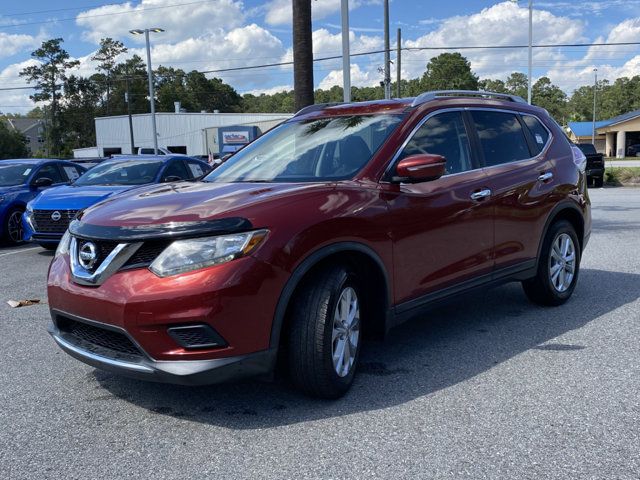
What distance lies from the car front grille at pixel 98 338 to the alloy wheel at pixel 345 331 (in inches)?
43.5

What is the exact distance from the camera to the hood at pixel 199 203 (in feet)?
10.7

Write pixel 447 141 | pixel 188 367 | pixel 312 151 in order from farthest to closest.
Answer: pixel 447 141, pixel 312 151, pixel 188 367

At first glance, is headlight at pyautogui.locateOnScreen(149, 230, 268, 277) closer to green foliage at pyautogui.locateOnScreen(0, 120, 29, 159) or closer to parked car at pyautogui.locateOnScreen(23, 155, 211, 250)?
Answer: parked car at pyautogui.locateOnScreen(23, 155, 211, 250)

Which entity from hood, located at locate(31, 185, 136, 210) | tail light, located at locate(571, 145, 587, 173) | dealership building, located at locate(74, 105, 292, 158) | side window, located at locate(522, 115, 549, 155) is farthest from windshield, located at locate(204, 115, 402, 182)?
dealership building, located at locate(74, 105, 292, 158)

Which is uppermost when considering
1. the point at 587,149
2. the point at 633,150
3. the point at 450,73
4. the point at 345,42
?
the point at 450,73

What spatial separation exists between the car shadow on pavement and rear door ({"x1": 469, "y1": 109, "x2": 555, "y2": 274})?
59 cm

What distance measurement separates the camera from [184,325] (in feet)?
10.1

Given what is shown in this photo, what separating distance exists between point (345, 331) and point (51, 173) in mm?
9999

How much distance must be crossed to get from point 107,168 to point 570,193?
24.7ft

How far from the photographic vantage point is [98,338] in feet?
11.2

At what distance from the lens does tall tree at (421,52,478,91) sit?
85500 mm

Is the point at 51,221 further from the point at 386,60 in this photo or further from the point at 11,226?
the point at 386,60

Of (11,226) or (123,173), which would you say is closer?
(123,173)

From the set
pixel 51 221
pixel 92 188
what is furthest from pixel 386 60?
pixel 51 221
